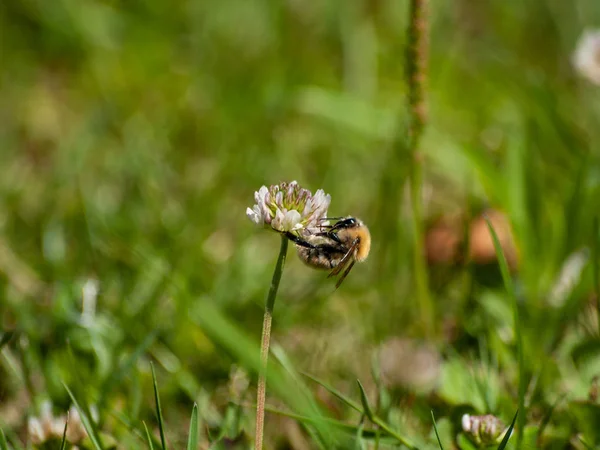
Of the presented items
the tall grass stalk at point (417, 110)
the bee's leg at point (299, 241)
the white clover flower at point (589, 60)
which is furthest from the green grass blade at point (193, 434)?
the white clover flower at point (589, 60)

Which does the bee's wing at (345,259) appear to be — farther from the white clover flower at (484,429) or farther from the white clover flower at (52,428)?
the white clover flower at (52,428)

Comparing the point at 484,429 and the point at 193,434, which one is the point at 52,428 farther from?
the point at 484,429

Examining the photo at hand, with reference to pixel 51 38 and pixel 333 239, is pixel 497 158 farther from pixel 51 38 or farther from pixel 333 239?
pixel 51 38

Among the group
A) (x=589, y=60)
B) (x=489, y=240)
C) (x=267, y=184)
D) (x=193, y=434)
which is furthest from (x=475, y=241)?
(x=193, y=434)

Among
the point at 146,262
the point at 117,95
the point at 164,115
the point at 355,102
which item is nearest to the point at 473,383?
the point at 146,262

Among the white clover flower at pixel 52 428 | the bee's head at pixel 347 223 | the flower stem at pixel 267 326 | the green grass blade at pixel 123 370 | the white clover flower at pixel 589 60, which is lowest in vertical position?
the white clover flower at pixel 52 428

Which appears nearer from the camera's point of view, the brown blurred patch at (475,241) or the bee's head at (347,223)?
the bee's head at (347,223)
